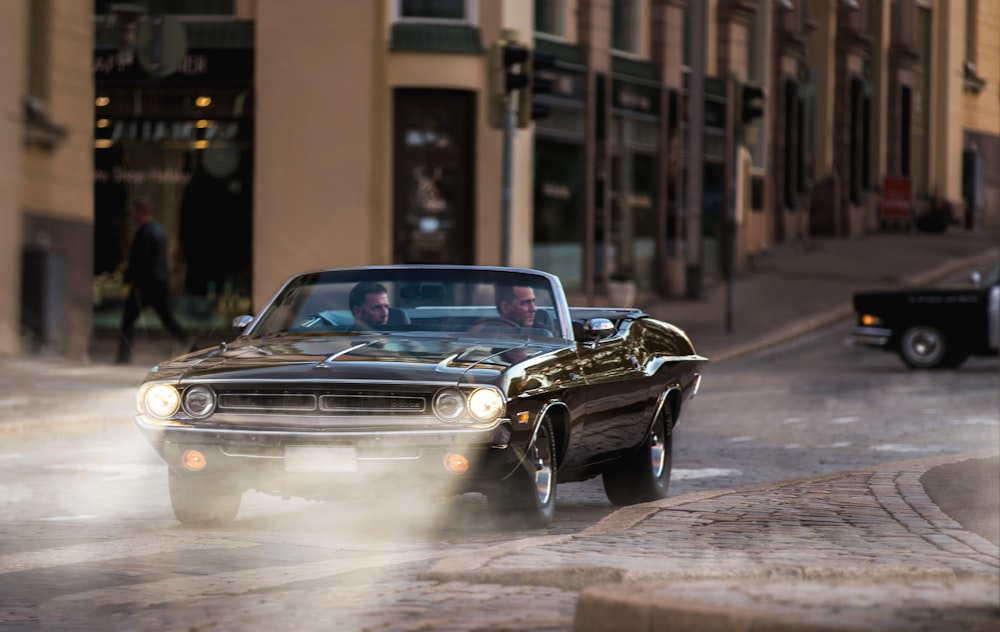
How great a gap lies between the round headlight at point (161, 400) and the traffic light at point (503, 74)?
1426 centimetres

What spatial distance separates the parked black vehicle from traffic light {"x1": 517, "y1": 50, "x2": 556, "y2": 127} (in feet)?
16.8

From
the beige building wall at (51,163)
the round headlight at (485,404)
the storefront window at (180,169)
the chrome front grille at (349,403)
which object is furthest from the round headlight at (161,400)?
the storefront window at (180,169)

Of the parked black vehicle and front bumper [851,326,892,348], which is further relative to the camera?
front bumper [851,326,892,348]

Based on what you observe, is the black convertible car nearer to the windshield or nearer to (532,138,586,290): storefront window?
the windshield

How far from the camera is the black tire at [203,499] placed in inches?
360

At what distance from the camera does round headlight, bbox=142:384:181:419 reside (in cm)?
911

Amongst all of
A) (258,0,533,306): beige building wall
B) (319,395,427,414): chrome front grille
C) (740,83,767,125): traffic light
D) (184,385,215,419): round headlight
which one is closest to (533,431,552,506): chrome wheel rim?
(319,395,427,414): chrome front grille

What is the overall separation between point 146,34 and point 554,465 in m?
14.9

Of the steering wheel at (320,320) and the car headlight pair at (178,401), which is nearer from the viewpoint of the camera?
the car headlight pair at (178,401)

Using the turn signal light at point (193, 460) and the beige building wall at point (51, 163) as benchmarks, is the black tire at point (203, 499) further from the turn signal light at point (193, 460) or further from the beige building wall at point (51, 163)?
the beige building wall at point (51, 163)

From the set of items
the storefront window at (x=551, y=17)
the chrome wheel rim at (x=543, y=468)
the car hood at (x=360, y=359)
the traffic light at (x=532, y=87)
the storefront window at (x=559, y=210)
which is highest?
the storefront window at (x=551, y=17)

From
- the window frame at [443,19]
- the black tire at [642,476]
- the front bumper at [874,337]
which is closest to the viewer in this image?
the black tire at [642,476]

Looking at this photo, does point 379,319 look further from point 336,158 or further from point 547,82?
point 336,158

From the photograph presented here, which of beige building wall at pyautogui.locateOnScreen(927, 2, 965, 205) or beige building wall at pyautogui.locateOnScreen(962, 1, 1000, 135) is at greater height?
beige building wall at pyautogui.locateOnScreen(927, 2, 965, 205)
